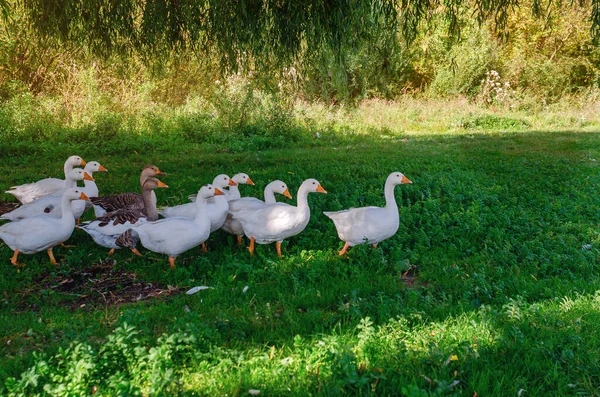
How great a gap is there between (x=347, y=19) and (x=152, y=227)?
3.01m

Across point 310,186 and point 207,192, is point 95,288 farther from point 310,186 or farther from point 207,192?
point 310,186

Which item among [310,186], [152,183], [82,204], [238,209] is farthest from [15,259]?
[310,186]

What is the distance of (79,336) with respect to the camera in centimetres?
330

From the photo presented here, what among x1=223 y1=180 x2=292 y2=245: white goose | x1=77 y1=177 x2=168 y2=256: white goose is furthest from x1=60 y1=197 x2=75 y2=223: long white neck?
x1=223 y1=180 x2=292 y2=245: white goose

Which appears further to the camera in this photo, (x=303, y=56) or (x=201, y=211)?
(x=303, y=56)

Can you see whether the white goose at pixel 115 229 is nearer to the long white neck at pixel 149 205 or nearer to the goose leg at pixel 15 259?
the long white neck at pixel 149 205

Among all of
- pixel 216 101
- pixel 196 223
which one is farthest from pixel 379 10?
pixel 216 101

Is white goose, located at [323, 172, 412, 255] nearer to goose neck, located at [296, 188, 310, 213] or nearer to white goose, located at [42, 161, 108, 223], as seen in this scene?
goose neck, located at [296, 188, 310, 213]

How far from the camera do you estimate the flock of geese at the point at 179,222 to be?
15.9ft

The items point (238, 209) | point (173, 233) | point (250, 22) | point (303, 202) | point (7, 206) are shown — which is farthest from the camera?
point (7, 206)

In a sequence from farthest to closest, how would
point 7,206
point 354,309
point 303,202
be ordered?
point 7,206
point 303,202
point 354,309

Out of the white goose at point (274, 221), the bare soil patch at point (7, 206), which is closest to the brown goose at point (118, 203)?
the white goose at point (274, 221)

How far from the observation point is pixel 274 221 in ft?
16.6

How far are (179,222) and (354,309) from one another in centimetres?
196
